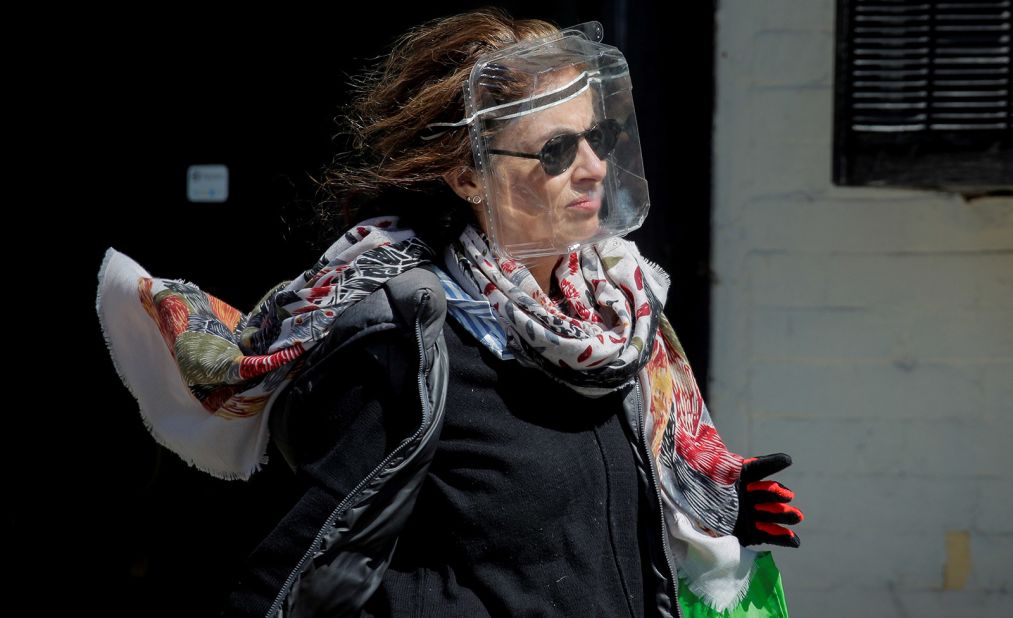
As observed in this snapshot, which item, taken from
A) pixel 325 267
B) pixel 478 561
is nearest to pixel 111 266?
pixel 325 267

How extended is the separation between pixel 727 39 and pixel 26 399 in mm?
2370

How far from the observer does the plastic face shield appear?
165 centimetres

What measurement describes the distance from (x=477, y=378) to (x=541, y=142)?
397 mm

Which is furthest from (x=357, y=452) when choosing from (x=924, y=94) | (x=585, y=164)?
(x=924, y=94)

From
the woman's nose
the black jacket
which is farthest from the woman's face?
the black jacket

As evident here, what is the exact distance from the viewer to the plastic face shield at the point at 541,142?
1.65m

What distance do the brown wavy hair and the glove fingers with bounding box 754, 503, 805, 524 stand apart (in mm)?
730

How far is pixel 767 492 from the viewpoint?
177 centimetres

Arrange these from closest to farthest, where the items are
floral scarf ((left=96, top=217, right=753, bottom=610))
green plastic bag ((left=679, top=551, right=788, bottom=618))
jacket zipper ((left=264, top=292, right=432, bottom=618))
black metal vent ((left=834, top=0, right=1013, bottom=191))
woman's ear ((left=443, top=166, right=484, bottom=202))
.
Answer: jacket zipper ((left=264, top=292, right=432, bottom=618)) < floral scarf ((left=96, top=217, right=753, bottom=610)) < woman's ear ((left=443, top=166, right=484, bottom=202)) < green plastic bag ((left=679, top=551, right=788, bottom=618)) < black metal vent ((left=834, top=0, right=1013, bottom=191))

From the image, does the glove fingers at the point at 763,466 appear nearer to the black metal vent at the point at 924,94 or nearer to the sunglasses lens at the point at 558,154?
the sunglasses lens at the point at 558,154

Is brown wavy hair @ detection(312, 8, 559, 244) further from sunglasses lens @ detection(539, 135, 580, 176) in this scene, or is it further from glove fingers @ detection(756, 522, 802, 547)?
glove fingers @ detection(756, 522, 802, 547)

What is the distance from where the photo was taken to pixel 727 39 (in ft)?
9.76

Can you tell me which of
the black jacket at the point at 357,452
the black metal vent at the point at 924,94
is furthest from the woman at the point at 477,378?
the black metal vent at the point at 924,94

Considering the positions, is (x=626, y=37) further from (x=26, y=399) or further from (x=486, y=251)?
(x=26, y=399)
